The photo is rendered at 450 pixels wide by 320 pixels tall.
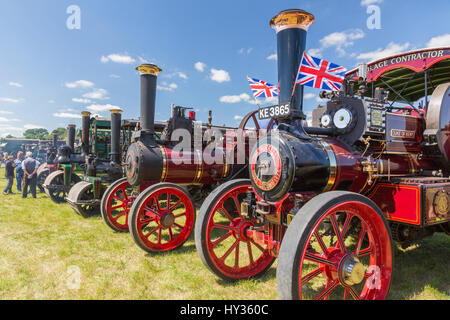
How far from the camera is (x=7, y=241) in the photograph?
4496 millimetres

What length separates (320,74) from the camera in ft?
10.5

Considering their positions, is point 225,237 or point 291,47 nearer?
point 291,47

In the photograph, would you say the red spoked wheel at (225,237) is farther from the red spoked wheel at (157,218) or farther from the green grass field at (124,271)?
the red spoked wheel at (157,218)

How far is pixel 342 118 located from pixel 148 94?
3.14 m

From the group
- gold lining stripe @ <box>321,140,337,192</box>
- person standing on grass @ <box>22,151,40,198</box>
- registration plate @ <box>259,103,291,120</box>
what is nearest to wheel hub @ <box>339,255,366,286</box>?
gold lining stripe @ <box>321,140,337,192</box>

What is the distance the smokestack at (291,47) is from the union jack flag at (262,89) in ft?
6.90

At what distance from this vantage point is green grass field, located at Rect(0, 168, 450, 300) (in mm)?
2840

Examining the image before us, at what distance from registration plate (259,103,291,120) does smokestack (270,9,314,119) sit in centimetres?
21

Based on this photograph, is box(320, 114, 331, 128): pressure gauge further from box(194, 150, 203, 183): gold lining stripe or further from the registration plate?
box(194, 150, 203, 183): gold lining stripe

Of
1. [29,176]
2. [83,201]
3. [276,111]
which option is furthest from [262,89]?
[29,176]

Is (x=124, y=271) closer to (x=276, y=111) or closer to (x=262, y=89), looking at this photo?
(x=276, y=111)

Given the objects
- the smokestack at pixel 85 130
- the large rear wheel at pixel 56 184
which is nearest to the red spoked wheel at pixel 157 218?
the large rear wheel at pixel 56 184
